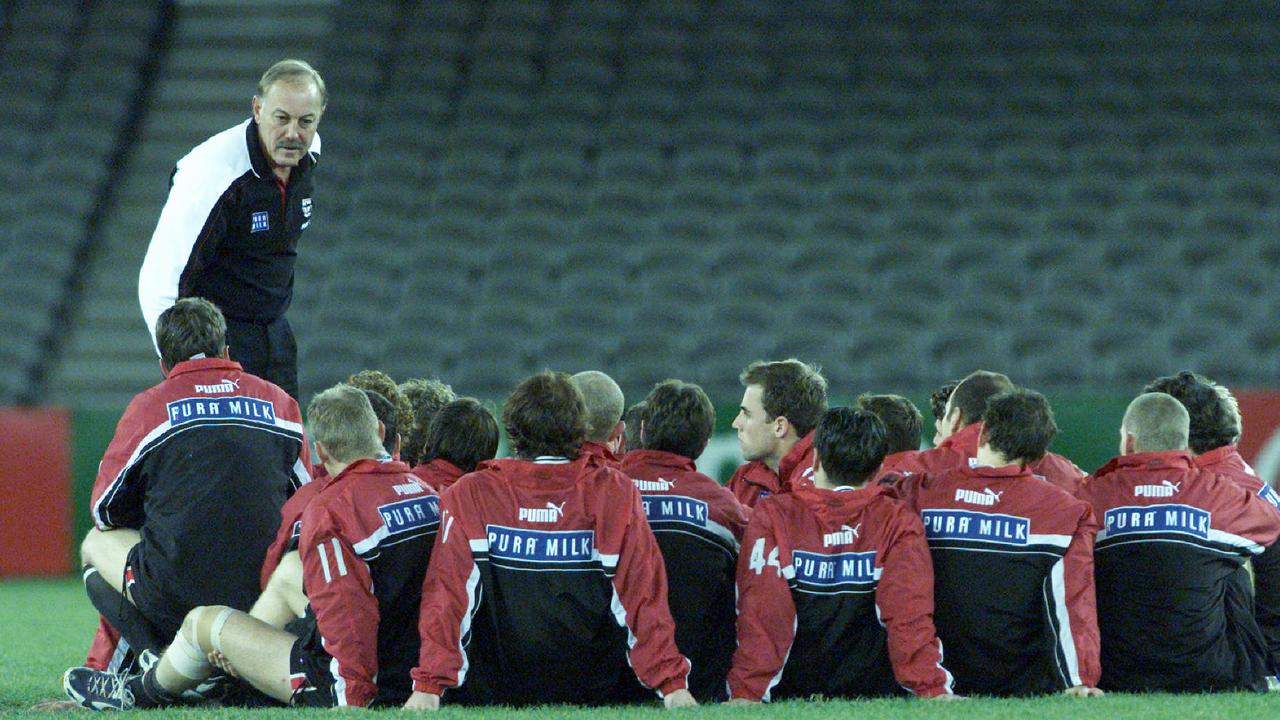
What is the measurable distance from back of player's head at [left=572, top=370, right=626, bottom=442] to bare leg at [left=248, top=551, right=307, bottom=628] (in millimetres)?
1056

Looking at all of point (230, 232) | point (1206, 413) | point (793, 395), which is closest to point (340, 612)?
point (230, 232)

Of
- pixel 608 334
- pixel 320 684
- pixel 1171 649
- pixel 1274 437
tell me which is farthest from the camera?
pixel 608 334

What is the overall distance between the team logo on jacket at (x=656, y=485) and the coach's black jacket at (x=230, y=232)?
1.60 meters

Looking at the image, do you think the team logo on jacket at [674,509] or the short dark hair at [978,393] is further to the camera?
the short dark hair at [978,393]

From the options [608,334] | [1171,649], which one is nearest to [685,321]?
[608,334]

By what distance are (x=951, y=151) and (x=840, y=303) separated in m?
1.86

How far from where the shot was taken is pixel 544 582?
15.1 feet

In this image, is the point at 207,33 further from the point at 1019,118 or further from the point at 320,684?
the point at 320,684

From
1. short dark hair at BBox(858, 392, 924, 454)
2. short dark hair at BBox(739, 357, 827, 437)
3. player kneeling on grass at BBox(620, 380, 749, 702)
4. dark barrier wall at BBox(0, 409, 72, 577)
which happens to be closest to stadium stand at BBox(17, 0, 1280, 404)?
dark barrier wall at BBox(0, 409, 72, 577)

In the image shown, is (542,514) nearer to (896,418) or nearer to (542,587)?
(542,587)

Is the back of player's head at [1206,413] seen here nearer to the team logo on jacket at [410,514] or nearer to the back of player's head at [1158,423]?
the back of player's head at [1158,423]

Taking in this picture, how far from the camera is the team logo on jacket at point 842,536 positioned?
4.70 meters

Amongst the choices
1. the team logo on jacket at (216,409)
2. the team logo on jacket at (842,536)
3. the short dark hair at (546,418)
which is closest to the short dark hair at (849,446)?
the team logo on jacket at (842,536)

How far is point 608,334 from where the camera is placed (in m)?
12.0
